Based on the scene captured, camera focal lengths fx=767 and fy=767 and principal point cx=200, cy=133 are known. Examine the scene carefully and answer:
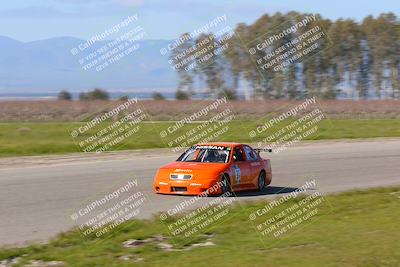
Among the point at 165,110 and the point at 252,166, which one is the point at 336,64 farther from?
the point at 252,166

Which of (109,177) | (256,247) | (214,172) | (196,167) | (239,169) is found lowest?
(239,169)

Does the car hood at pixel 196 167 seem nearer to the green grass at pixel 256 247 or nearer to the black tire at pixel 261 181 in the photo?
the black tire at pixel 261 181

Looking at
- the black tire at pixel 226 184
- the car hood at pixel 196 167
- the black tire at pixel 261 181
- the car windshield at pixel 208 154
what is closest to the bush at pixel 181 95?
the black tire at pixel 261 181

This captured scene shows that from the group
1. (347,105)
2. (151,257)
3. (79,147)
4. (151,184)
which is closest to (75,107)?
(347,105)

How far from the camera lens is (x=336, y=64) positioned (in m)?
94.7

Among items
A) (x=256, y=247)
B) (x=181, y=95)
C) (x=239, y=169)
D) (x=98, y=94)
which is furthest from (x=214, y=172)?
(x=98, y=94)

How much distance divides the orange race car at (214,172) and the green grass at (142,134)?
12016 millimetres

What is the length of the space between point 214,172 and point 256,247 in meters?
6.62

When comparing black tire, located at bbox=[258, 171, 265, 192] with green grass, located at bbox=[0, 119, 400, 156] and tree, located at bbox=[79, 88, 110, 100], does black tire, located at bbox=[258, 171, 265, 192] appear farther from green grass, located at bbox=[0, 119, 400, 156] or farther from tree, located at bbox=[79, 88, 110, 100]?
tree, located at bbox=[79, 88, 110, 100]

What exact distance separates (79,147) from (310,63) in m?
65.1

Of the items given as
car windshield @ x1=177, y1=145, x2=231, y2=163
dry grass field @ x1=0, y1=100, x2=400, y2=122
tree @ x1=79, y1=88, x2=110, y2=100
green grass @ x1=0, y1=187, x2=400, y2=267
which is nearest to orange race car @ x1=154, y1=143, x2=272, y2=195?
car windshield @ x1=177, y1=145, x2=231, y2=163

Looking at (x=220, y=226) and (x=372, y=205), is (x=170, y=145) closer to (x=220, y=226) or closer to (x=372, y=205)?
(x=372, y=205)

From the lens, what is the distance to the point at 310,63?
9238 cm

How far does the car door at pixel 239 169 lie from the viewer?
58.1 feet
